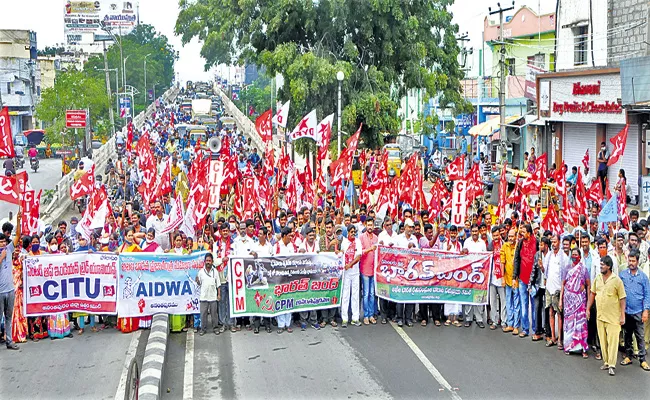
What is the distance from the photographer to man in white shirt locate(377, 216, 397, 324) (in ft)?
43.8

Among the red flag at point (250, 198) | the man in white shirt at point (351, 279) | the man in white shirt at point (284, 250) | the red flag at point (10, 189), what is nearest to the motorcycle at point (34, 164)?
the red flag at point (250, 198)

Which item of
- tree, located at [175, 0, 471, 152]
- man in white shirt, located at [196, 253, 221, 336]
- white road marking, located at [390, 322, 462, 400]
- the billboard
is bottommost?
white road marking, located at [390, 322, 462, 400]

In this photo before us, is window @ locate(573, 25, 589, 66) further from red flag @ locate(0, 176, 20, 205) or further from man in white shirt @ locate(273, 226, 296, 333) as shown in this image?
red flag @ locate(0, 176, 20, 205)

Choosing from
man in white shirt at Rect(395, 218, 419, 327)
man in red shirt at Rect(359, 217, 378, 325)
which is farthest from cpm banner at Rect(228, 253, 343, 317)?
man in white shirt at Rect(395, 218, 419, 327)

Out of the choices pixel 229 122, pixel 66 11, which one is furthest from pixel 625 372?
pixel 66 11

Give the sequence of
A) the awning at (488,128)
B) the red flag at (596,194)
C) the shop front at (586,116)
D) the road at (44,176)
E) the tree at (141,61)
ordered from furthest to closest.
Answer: the tree at (141,61) < the awning at (488,128) < the road at (44,176) < the shop front at (586,116) < the red flag at (596,194)

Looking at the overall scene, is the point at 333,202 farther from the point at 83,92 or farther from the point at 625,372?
the point at 83,92

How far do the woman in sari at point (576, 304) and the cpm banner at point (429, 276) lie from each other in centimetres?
182

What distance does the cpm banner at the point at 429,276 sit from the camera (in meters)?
13.0

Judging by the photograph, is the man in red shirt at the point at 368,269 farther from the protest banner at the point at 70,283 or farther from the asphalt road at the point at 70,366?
the protest banner at the point at 70,283

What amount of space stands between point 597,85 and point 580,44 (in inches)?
160

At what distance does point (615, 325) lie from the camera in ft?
34.6

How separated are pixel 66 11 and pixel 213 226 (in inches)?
5385

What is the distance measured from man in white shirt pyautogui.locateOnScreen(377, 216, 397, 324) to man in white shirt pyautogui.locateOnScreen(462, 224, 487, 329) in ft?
3.53
